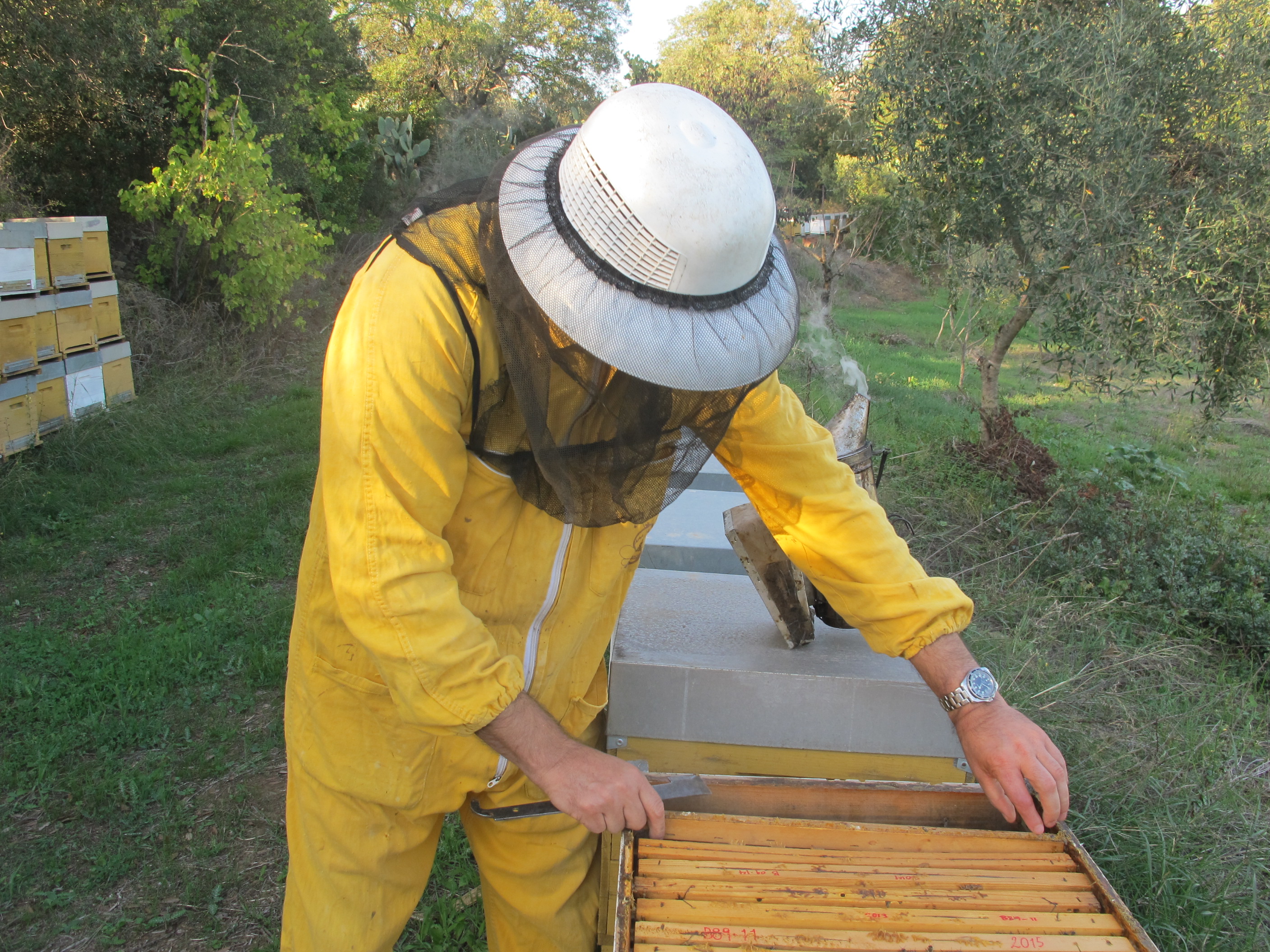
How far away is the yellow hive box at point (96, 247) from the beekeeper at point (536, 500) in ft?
17.0

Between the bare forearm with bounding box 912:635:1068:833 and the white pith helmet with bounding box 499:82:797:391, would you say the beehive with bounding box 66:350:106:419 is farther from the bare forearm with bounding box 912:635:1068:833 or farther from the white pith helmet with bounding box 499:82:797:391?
the bare forearm with bounding box 912:635:1068:833

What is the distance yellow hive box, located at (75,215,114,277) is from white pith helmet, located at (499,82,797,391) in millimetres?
5472

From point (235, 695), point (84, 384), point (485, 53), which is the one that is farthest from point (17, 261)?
point (485, 53)

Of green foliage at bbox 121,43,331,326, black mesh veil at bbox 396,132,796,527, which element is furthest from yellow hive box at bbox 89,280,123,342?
black mesh veil at bbox 396,132,796,527

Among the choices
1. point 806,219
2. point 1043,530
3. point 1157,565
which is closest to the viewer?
point 1157,565

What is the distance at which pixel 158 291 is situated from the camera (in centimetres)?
736

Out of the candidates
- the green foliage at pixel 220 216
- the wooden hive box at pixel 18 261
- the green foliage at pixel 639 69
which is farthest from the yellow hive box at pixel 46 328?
the green foliage at pixel 639 69

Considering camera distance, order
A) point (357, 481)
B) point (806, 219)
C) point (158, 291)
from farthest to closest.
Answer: point (806, 219) < point (158, 291) < point (357, 481)

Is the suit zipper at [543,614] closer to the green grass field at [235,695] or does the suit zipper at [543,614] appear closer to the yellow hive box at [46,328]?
the green grass field at [235,695]

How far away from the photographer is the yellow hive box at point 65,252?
5043mm

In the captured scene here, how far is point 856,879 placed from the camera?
3.98ft

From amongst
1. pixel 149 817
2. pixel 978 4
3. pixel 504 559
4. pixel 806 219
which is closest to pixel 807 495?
pixel 504 559

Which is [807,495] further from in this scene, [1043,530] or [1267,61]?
[1267,61]

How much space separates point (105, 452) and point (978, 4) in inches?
213
